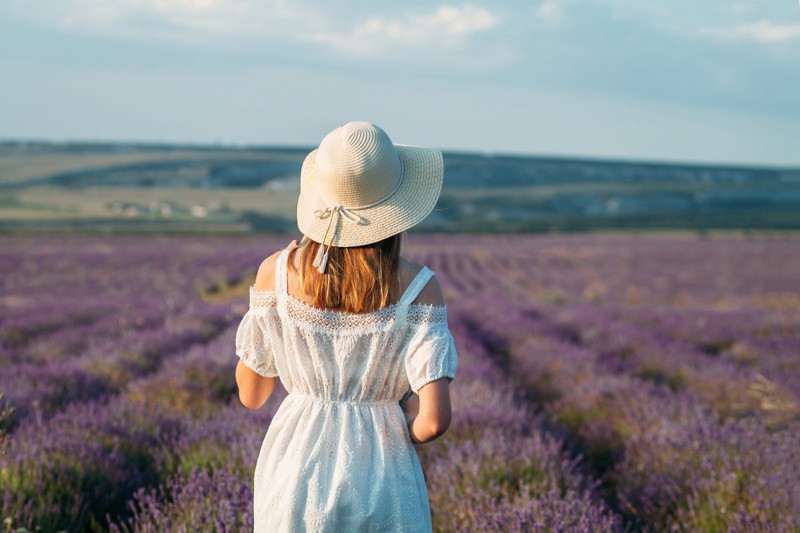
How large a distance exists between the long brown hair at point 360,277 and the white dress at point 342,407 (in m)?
0.03

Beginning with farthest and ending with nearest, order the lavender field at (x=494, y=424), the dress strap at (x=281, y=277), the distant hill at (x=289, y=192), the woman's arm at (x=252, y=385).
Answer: the distant hill at (x=289, y=192) < the lavender field at (x=494, y=424) < the woman's arm at (x=252, y=385) < the dress strap at (x=281, y=277)

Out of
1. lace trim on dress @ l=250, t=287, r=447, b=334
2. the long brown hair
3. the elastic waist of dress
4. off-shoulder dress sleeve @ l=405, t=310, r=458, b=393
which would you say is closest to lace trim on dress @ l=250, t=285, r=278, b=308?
lace trim on dress @ l=250, t=287, r=447, b=334

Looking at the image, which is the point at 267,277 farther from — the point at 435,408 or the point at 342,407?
the point at 435,408

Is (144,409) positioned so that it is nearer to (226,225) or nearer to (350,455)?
(350,455)

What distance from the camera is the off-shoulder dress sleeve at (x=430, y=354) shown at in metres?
1.91

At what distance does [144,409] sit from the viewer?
175 inches

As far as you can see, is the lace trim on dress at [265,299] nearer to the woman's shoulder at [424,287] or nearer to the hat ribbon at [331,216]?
the hat ribbon at [331,216]

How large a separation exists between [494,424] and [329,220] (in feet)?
8.58

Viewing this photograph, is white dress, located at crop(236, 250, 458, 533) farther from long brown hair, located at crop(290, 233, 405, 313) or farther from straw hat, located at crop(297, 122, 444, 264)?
straw hat, located at crop(297, 122, 444, 264)

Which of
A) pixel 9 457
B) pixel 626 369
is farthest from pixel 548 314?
pixel 9 457

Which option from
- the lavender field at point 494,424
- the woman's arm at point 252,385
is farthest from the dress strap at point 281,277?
the lavender field at point 494,424

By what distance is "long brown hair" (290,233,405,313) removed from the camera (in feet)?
6.33

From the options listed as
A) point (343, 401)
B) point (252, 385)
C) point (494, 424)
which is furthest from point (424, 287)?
point (494, 424)

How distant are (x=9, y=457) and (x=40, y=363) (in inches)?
125
